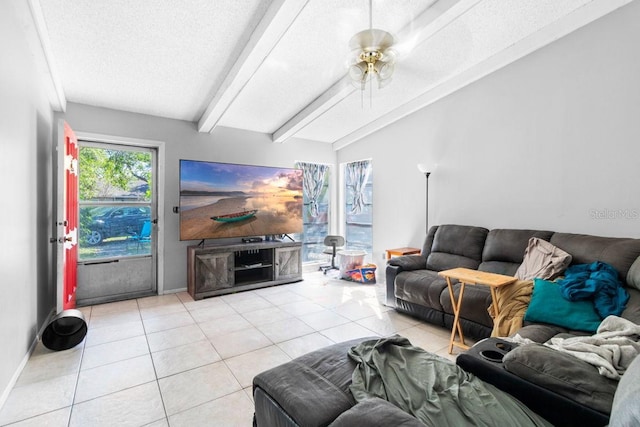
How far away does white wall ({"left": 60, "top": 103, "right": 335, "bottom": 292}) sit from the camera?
373 centimetres

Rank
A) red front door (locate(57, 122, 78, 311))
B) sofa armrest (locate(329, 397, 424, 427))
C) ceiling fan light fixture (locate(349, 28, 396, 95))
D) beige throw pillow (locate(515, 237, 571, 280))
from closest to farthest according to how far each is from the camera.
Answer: sofa armrest (locate(329, 397, 424, 427)) → ceiling fan light fixture (locate(349, 28, 396, 95)) → beige throw pillow (locate(515, 237, 571, 280)) → red front door (locate(57, 122, 78, 311))

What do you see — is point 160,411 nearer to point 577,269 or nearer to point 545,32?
point 577,269

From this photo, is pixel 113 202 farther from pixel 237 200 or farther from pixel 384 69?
pixel 384 69

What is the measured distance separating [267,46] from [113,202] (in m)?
2.92

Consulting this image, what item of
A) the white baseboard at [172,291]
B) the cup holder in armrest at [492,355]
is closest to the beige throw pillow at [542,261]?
the cup holder in armrest at [492,355]

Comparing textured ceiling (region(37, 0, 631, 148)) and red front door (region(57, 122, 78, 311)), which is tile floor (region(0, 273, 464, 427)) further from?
textured ceiling (region(37, 0, 631, 148))

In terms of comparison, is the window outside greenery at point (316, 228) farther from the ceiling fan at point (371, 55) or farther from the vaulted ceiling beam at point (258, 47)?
the ceiling fan at point (371, 55)

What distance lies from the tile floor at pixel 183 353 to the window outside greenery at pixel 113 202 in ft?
2.46

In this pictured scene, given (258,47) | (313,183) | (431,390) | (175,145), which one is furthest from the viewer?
(313,183)

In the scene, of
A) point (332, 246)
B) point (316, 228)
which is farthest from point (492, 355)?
point (316, 228)

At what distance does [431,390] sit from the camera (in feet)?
4.07

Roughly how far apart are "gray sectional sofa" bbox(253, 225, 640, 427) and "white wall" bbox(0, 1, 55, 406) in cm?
190

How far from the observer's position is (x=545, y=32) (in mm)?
2893

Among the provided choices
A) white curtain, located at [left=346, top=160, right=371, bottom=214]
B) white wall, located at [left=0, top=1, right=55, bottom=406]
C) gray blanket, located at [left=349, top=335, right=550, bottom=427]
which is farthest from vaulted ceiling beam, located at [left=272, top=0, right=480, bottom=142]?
white wall, located at [left=0, top=1, right=55, bottom=406]
